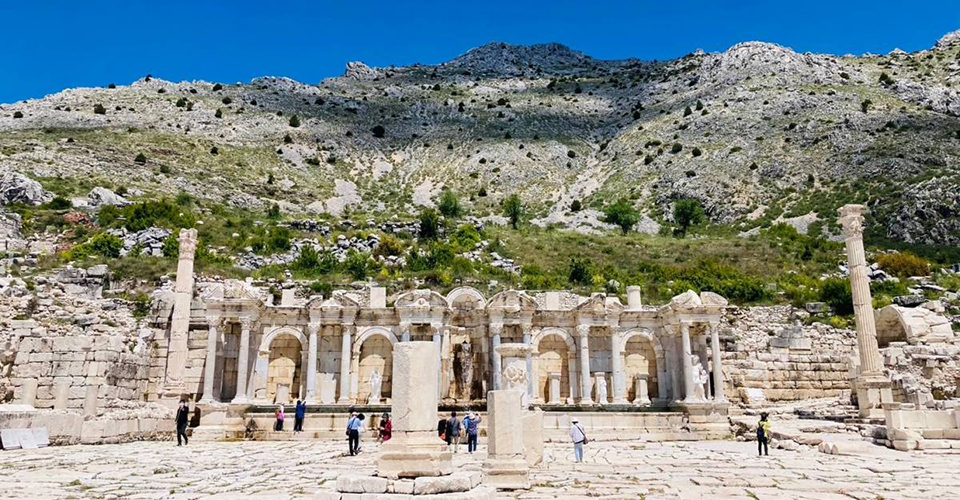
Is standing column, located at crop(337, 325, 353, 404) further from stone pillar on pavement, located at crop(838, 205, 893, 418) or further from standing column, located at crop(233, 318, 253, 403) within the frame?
stone pillar on pavement, located at crop(838, 205, 893, 418)

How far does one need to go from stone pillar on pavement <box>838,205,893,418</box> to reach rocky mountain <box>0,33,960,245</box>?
29722mm

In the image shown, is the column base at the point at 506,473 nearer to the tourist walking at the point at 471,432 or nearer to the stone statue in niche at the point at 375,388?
the tourist walking at the point at 471,432

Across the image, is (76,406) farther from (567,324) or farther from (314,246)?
(314,246)

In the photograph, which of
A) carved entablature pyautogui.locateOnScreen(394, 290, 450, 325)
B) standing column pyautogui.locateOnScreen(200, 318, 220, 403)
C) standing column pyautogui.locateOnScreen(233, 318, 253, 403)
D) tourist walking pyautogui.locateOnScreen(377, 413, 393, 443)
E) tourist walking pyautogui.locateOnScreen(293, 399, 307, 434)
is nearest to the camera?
tourist walking pyautogui.locateOnScreen(377, 413, 393, 443)

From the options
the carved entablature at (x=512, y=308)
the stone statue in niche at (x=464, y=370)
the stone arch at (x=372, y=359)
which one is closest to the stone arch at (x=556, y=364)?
the carved entablature at (x=512, y=308)

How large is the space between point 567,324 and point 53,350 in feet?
57.6

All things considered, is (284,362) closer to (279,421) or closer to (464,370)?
(279,421)

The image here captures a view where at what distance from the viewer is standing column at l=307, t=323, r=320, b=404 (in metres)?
24.7

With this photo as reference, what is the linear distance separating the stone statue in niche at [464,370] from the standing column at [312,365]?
5336 mm

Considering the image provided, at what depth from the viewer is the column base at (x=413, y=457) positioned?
9.21m

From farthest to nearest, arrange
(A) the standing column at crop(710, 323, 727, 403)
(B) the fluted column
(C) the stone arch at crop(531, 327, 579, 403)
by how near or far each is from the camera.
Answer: (C) the stone arch at crop(531, 327, 579, 403) → (A) the standing column at crop(710, 323, 727, 403) → (B) the fluted column

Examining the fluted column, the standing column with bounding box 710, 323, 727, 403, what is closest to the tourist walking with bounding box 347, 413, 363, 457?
the standing column with bounding box 710, 323, 727, 403

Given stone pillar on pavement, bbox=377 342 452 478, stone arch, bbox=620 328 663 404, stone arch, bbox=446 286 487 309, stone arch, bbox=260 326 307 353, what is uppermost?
stone arch, bbox=446 286 487 309

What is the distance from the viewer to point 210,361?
2377 centimetres
